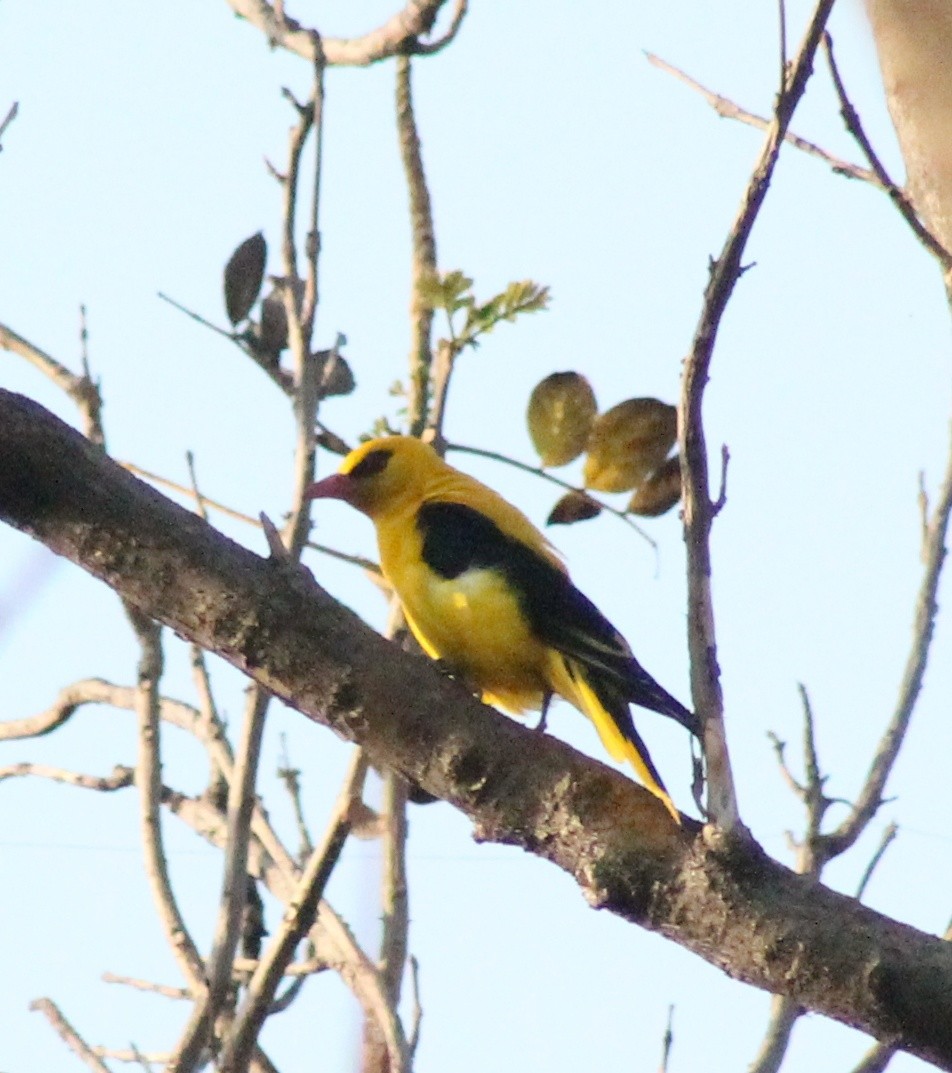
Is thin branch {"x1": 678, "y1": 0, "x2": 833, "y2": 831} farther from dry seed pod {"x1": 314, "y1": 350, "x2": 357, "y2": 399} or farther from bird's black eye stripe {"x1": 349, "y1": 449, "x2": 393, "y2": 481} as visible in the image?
bird's black eye stripe {"x1": 349, "y1": 449, "x2": 393, "y2": 481}

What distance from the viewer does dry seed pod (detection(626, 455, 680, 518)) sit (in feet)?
9.98

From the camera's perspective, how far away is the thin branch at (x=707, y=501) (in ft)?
6.15

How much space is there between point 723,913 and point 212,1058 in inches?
38.4

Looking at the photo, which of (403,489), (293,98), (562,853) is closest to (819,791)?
(562,853)

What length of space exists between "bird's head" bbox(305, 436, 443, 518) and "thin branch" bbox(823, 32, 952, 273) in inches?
87.4

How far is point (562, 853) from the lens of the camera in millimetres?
2045

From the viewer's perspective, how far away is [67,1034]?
9.07 feet

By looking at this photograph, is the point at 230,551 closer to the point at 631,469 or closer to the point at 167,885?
the point at 167,885

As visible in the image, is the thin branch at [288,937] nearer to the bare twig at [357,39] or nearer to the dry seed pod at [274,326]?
the dry seed pod at [274,326]

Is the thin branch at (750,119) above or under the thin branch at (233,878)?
above

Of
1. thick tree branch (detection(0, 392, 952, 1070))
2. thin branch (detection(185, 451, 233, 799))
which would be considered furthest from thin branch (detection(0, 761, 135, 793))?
thick tree branch (detection(0, 392, 952, 1070))

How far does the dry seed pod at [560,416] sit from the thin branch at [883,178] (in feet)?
3.36

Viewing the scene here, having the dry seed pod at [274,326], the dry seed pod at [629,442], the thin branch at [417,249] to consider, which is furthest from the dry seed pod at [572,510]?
the dry seed pod at [274,326]

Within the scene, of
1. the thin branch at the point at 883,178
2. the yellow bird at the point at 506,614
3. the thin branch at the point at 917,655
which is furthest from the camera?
the yellow bird at the point at 506,614
